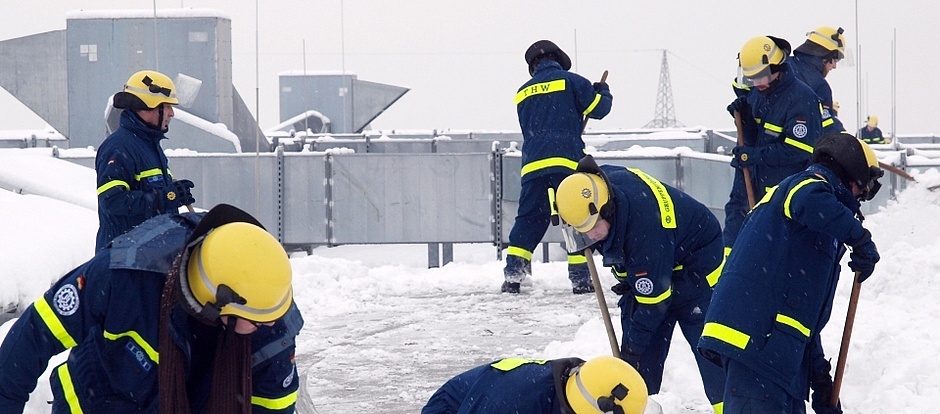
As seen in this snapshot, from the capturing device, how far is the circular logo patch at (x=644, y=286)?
4934 mm

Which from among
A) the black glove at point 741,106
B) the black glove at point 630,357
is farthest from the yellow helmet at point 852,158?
the black glove at point 741,106

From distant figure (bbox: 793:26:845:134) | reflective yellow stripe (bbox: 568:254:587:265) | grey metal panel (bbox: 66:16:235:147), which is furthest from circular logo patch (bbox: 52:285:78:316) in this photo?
grey metal panel (bbox: 66:16:235:147)

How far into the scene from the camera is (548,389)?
144 inches

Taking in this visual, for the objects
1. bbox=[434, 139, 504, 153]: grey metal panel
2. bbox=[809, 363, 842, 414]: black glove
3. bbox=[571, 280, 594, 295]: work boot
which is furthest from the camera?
bbox=[434, 139, 504, 153]: grey metal panel

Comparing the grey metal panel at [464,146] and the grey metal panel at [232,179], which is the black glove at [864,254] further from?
the grey metal panel at [464,146]

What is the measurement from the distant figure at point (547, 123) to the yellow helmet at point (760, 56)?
1643 millimetres

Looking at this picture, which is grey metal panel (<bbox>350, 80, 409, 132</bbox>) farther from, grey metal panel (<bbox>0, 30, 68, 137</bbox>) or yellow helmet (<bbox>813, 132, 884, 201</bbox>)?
yellow helmet (<bbox>813, 132, 884, 201</bbox>)

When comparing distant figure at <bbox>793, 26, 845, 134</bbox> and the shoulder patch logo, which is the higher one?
distant figure at <bbox>793, 26, 845, 134</bbox>

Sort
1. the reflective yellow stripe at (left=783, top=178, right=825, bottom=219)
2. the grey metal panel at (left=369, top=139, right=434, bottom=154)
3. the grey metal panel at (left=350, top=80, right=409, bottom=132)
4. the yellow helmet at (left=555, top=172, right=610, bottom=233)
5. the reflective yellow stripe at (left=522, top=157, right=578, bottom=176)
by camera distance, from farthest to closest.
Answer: the grey metal panel at (left=350, top=80, right=409, bottom=132), the grey metal panel at (left=369, top=139, right=434, bottom=154), the reflective yellow stripe at (left=522, top=157, right=578, bottom=176), the yellow helmet at (left=555, top=172, right=610, bottom=233), the reflective yellow stripe at (left=783, top=178, right=825, bottom=219)

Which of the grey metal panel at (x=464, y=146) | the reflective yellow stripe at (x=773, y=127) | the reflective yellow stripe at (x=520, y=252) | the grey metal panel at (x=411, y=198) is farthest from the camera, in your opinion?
the grey metal panel at (x=464, y=146)

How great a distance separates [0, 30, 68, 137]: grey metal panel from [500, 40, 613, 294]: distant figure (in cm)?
1111

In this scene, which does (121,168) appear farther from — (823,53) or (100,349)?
(823,53)

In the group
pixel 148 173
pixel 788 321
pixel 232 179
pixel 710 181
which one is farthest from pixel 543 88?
pixel 788 321

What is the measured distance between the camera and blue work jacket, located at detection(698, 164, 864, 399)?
13.9 feet
